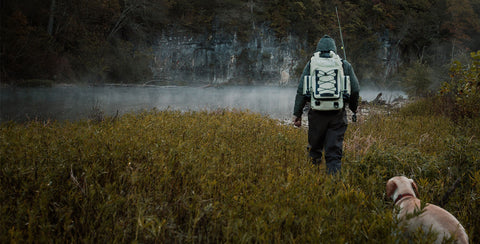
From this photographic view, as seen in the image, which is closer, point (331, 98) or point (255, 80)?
point (331, 98)

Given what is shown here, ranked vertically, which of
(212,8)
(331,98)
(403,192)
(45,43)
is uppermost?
(212,8)

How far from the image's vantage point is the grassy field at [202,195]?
88.3 inches

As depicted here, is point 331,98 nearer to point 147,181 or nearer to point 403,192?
point 403,192

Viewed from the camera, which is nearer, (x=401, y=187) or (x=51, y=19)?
(x=401, y=187)

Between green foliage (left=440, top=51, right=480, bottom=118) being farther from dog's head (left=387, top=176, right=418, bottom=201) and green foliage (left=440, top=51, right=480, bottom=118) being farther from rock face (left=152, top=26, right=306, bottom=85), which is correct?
rock face (left=152, top=26, right=306, bottom=85)

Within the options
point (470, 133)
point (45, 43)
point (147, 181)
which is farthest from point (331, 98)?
point (45, 43)

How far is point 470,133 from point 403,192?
579 centimetres

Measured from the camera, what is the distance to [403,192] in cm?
279

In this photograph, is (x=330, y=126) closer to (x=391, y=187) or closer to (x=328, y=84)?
(x=328, y=84)

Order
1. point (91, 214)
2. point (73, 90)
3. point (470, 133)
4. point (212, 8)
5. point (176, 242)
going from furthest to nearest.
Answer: point (212, 8)
point (73, 90)
point (470, 133)
point (91, 214)
point (176, 242)

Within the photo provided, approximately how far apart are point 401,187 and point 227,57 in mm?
29593

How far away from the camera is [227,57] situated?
31203mm

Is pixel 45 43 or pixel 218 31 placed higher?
pixel 218 31

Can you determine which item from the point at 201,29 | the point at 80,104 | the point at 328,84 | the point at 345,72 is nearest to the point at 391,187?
the point at 328,84
